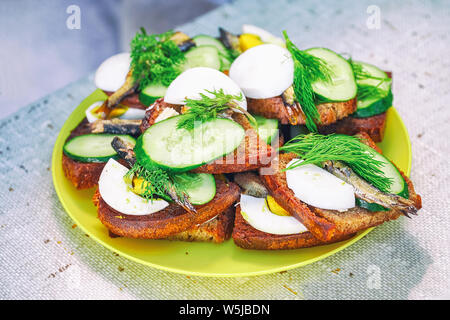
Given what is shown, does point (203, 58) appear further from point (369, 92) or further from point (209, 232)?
point (209, 232)

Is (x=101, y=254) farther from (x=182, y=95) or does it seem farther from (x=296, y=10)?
(x=296, y=10)

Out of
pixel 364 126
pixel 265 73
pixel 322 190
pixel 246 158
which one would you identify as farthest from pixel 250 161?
pixel 364 126

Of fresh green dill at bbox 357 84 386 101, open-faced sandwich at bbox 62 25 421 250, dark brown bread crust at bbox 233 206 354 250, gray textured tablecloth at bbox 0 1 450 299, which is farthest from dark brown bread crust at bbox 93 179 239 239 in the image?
fresh green dill at bbox 357 84 386 101

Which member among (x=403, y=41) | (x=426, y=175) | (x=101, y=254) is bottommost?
(x=101, y=254)

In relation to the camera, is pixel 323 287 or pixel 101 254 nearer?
pixel 323 287

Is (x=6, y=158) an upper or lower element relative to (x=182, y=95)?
lower

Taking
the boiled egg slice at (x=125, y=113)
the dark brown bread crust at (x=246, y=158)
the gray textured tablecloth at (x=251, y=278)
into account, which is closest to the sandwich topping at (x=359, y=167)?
the dark brown bread crust at (x=246, y=158)

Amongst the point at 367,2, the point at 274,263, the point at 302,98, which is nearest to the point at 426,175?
the point at 302,98
